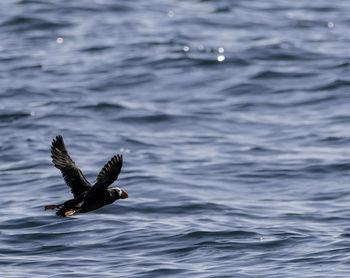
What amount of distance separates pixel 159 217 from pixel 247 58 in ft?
34.0

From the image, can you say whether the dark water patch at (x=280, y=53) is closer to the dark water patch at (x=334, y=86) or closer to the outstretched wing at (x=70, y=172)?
the dark water patch at (x=334, y=86)

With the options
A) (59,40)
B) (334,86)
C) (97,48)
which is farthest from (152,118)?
(59,40)

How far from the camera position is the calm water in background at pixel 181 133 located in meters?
14.5

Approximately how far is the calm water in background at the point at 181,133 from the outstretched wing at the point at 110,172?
9.07 feet

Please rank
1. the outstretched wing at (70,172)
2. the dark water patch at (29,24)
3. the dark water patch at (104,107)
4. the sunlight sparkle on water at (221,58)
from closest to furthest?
1. the outstretched wing at (70,172)
2. the dark water patch at (104,107)
3. the sunlight sparkle on water at (221,58)
4. the dark water patch at (29,24)

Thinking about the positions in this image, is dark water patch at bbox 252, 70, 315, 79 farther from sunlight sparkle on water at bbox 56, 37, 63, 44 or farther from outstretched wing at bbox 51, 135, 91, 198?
outstretched wing at bbox 51, 135, 91, 198

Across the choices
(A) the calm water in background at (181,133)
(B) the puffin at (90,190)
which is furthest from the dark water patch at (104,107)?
(B) the puffin at (90,190)

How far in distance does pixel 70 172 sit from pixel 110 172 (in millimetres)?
876

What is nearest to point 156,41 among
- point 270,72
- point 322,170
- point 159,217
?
point 270,72

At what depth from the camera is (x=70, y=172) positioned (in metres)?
11.6

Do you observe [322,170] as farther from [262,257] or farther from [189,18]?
[189,18]

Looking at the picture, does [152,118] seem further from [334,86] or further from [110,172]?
[110,172]

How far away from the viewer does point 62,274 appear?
13.4 meters

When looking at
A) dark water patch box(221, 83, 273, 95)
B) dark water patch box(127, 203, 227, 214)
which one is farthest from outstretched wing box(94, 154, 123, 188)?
dark water patch box(221, 83, 273, 95)
